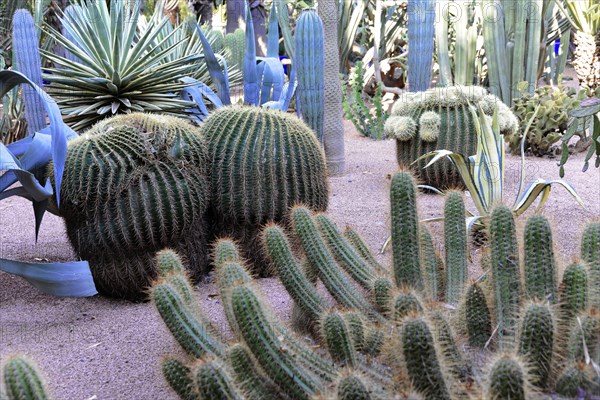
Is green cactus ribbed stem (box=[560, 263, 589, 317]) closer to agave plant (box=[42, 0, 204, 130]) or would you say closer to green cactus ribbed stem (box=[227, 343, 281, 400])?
green cactus ribbed stem (box=[227, 343, 281, 400])

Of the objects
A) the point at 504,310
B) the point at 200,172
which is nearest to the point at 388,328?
the point at 504,310

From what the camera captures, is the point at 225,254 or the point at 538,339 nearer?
the point at 538,339

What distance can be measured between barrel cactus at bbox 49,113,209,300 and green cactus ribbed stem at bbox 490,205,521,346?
67.4 inches

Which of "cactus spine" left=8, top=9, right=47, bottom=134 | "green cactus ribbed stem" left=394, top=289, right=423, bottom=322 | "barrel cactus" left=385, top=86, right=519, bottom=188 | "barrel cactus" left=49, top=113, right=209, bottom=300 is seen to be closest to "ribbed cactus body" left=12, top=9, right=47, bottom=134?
"cactus spine" left=8, top=9, right=47, bottom=134

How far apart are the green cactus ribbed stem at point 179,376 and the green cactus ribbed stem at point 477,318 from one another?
996 millimetres

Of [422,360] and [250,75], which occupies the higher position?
[250,75]

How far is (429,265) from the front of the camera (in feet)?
10.3

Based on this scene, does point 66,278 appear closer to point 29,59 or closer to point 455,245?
point 455,245

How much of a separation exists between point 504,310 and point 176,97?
12.4 feet

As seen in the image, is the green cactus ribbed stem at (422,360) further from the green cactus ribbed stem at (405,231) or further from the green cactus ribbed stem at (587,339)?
the green cactus ribbed stem at (405,231)

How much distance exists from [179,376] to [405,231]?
1032mm

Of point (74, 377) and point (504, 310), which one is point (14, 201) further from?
point (504, 310)

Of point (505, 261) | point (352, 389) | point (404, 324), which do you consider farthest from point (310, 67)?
point (352, 389)

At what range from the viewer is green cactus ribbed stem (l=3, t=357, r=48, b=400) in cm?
186
